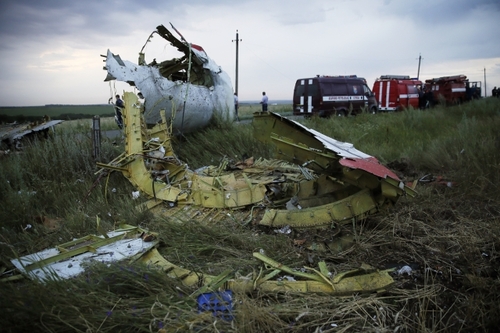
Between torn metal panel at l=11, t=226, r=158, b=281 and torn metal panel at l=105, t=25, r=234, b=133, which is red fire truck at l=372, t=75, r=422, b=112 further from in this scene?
torn metal panel at l=11, t=226, r=158, b=281

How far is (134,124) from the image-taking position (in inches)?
206

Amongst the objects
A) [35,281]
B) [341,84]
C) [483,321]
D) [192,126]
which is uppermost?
[341,84]

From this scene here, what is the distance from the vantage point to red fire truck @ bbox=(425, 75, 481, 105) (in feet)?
74.5

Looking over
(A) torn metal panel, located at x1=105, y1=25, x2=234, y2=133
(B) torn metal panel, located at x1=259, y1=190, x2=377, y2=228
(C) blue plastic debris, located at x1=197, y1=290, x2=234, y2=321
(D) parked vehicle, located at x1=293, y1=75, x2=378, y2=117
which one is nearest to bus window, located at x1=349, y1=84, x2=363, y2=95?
(D) parked vehicle, located at x1=293, y1=75, x2=378, y2=117

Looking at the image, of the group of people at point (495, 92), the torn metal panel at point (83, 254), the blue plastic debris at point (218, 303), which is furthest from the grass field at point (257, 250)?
the group of people at point (495, 92)

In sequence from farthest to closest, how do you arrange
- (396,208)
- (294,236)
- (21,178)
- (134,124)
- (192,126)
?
1. (192,126)
2. (21,178)
3. (134,124)
4. (396,208)
5. (294,236)

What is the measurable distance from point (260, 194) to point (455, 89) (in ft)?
76.1

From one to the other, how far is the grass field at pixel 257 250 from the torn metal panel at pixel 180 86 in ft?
4.59

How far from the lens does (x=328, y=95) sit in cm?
1633

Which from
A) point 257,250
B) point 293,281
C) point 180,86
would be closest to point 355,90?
point 180,86

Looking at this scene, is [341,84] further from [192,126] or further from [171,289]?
[171,289]

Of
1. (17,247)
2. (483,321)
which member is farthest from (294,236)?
(17,247)

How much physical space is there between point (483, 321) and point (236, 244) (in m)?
2.09

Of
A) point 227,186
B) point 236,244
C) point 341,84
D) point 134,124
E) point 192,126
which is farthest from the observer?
point 341,84
